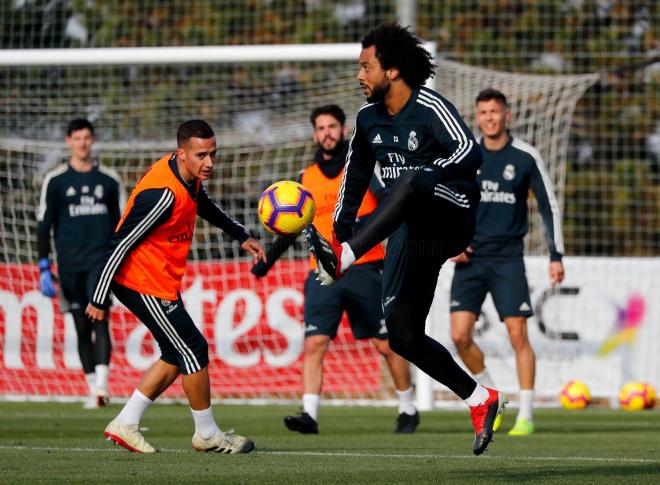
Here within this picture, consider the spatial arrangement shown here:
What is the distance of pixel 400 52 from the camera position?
6.88 m

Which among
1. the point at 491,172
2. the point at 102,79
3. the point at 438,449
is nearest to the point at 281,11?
the point at 102,79

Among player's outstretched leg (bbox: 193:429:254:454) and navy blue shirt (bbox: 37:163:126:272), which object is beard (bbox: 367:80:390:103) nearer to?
player's outstretched leg (bbox: 193:429:254:454)

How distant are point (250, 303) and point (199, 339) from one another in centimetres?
678

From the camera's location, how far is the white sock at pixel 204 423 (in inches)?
303

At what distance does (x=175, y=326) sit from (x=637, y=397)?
22.0 ft

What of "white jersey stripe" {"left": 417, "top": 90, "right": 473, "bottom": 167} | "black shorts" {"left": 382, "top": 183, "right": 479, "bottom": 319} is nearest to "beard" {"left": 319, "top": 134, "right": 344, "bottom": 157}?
"black shorts" {"left": 382, "top": 183, "right": 479, "bottom": 319}

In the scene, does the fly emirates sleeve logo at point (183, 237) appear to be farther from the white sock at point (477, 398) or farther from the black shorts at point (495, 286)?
the black shorts at point (495, 286)

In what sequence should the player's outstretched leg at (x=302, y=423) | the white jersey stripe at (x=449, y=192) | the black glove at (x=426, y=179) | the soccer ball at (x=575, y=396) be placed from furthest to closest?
1. the soccer ball at (x=575, y=396)
2. the player's outstretched leg at (x=302, y=423)
3. the white jersey stripe at (x=449, y=192)
4. the black glove at (x=426, y=179)

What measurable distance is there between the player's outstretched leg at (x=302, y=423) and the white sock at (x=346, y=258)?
3.40 m

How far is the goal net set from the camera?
46.6 feet

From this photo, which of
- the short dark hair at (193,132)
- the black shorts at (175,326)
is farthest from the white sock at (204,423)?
the short dark hair at (193,132)

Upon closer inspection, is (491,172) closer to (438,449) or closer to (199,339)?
(438,449)

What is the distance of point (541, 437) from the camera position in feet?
31.3

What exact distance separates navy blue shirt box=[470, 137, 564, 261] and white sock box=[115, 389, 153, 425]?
10.9 ft
